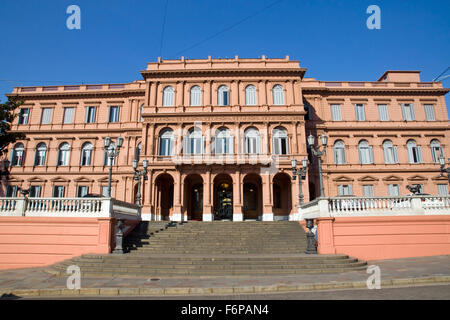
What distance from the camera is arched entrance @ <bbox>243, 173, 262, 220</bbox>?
88.1 feet

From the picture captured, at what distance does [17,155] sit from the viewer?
2959 centimetres

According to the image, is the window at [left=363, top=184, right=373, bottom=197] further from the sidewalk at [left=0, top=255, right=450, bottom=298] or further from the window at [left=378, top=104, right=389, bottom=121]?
the sidewalk at [left=0, top=255, right=450, bottom=298]

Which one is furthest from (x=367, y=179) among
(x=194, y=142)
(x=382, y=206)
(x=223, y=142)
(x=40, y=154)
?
(x=40, y=154)

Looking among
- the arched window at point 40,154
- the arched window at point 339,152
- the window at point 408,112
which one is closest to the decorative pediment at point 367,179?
the arched window at point 339,152

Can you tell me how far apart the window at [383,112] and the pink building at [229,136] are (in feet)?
0.49

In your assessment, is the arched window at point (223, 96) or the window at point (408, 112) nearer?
the arched window at point (223, 96)

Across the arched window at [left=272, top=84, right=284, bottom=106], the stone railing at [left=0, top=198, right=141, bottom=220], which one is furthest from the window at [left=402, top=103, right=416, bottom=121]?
the stone railing at [left=0, top=198, right=141, bottom=220]

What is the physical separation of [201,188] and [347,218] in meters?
15.7

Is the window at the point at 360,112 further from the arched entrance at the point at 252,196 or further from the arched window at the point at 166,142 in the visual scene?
the arched window at the point at 166,142

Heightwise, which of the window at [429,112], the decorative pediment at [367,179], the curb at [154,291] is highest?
the window at [429,112]

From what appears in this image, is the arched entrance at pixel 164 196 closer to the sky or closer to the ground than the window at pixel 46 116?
closer to the ground

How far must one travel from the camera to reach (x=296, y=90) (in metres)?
26.7

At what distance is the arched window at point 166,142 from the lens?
84.8ft
